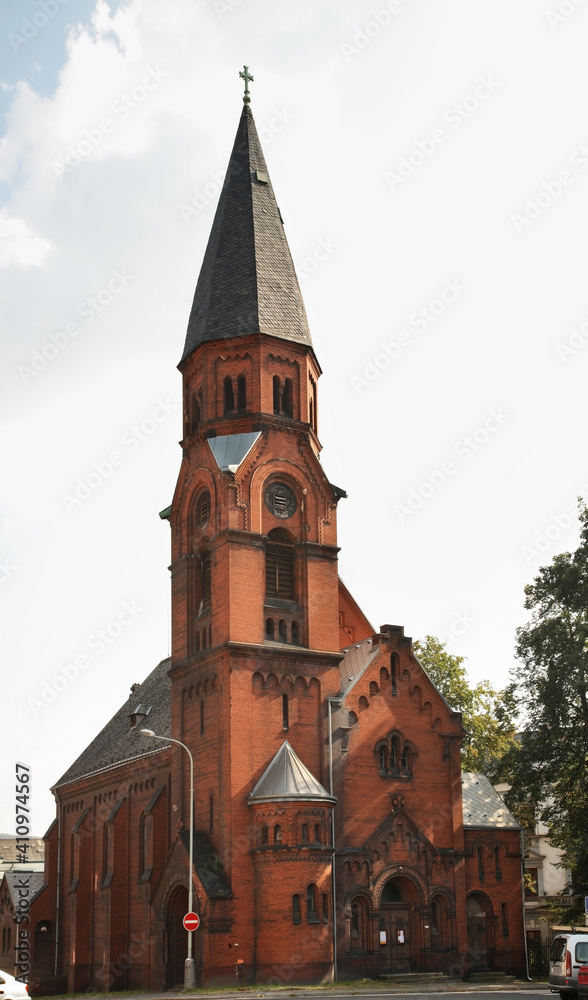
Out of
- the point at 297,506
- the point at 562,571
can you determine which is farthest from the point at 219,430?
the point at 562,571

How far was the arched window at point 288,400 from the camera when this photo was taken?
47.4 meters

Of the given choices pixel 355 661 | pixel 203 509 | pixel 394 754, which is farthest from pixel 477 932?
pixel 203 509

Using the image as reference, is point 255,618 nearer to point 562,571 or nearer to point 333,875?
point 333,875

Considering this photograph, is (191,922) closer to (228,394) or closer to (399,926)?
(399,926)

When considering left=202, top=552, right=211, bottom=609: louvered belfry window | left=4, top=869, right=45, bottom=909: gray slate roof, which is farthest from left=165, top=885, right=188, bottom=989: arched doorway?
left=4, top=869, right=45, bottom=909: gray slate roof

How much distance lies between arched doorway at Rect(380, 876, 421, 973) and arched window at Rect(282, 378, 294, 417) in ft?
64.3

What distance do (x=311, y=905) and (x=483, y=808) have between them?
12.3 m

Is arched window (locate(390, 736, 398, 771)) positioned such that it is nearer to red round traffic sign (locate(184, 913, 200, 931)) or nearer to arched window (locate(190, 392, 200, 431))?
red round traffic sign (locate(184, 913, 200, 931))

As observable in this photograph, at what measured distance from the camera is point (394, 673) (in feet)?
149

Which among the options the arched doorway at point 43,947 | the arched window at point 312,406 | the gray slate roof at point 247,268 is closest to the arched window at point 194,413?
the gray slate roof at point 247,268

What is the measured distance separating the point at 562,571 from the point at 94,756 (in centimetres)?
2897

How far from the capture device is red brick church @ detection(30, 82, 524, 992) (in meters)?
39.5

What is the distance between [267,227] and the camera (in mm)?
50875

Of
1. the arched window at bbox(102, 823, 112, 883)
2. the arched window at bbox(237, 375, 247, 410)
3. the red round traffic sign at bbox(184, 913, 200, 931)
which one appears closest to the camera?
the red round traffic sign at bbox(184, 913, 200, 931)
